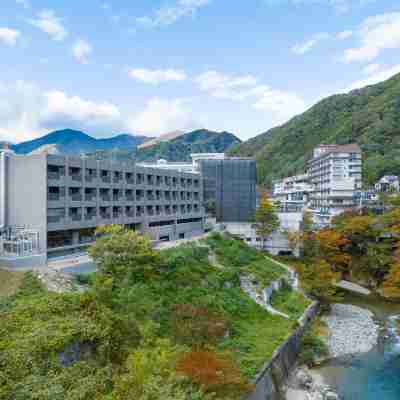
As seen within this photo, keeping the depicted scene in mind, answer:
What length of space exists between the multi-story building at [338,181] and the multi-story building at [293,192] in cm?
730

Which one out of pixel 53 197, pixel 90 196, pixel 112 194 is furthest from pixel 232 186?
pixel 53 197

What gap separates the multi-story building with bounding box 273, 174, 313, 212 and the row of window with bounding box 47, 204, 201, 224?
111ft

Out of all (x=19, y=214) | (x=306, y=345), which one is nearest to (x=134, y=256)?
(x=19, y=214)

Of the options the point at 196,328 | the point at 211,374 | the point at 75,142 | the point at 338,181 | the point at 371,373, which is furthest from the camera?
the point at 75,142

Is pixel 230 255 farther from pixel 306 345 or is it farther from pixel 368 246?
pixel 368 246

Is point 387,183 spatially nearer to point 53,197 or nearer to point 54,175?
point 54,175

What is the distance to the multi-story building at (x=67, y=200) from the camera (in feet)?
96.5

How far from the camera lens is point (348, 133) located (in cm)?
9806

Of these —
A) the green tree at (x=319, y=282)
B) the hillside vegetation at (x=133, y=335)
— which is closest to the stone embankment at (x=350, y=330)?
the green tree at (x=319, y=282)

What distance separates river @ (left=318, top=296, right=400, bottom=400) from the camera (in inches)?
854

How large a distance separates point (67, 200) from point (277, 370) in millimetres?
24172

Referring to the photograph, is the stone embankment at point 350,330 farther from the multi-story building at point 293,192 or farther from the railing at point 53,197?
the multi-story building at point 293,192

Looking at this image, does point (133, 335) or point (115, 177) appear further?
point (115, 177)

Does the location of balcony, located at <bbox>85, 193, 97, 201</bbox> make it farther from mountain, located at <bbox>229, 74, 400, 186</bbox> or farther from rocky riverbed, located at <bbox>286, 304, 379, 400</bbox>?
mountain, located at <bbox>229, 74, 400, 186</bbox>
